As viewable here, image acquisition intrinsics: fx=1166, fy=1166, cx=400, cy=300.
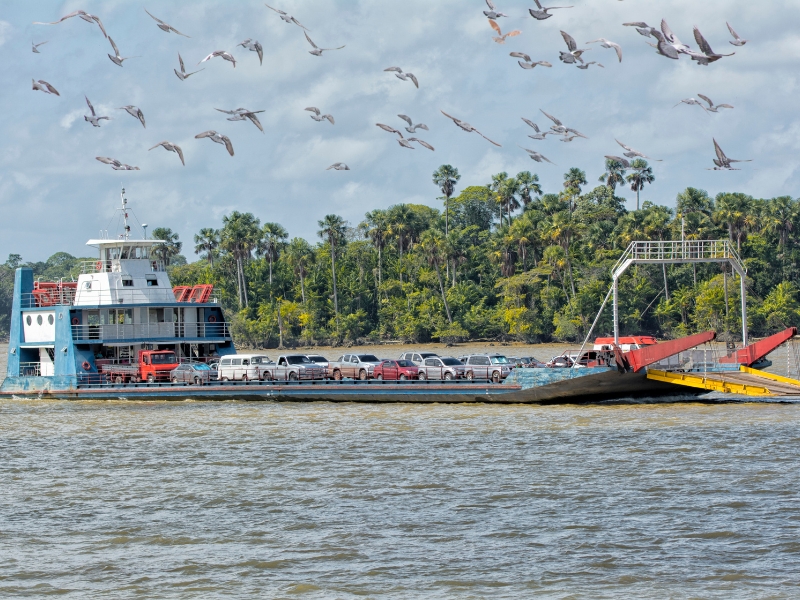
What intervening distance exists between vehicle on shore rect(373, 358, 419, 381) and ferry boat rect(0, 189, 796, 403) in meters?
1.90

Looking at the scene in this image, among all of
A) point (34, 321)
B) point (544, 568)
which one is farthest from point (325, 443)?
point (34, 321)

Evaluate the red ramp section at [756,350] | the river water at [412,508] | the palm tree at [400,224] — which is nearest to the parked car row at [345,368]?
the red ramp section at [756,350]

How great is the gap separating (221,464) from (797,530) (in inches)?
585

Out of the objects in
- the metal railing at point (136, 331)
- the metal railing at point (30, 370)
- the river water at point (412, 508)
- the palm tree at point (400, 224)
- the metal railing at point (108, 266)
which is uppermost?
the palm tree at point (400, 224)

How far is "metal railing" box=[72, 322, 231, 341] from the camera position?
49.4 meters

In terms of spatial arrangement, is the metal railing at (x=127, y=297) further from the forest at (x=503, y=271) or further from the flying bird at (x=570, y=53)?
the forest at (x=503, y=271)

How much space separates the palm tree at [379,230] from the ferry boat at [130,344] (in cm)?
6949

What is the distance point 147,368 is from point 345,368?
8.41 meters

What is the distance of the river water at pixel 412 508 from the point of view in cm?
1772

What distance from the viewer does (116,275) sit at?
50562 millimetres

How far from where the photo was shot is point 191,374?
48.0 m

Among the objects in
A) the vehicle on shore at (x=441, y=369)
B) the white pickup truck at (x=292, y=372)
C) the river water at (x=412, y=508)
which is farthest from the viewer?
the white pickup truck at (x=292, y=372)

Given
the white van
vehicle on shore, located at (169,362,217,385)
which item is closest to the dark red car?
the white van

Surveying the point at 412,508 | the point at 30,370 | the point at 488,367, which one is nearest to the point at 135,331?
the point at 30,370
